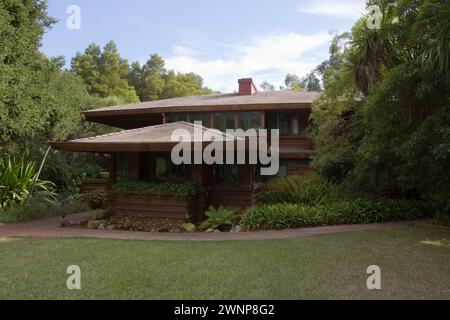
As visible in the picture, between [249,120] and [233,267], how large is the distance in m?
10.5

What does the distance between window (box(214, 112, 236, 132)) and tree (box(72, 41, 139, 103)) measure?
21.4m

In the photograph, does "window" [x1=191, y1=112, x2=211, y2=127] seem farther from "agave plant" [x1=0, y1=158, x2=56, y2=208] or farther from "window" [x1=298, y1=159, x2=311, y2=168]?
"agave plant" [x1=0, y1=158, x2=56, y2=208]

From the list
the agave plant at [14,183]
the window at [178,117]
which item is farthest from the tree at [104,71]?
the agave plant at [14,183]

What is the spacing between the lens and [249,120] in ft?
53.2

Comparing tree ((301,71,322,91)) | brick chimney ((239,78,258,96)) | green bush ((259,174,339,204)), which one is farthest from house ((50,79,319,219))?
tree ((301,71,322,91))

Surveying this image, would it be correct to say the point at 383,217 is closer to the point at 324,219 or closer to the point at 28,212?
the point at 324,219

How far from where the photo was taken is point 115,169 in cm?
1265

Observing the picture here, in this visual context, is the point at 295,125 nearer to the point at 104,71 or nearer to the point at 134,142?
the point at 134,142

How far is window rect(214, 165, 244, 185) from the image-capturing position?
41.5ft

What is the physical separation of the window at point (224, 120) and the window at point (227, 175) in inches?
160

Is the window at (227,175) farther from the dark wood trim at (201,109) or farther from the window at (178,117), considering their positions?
the window at (178,117)

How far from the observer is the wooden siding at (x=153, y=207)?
10.9 metres
